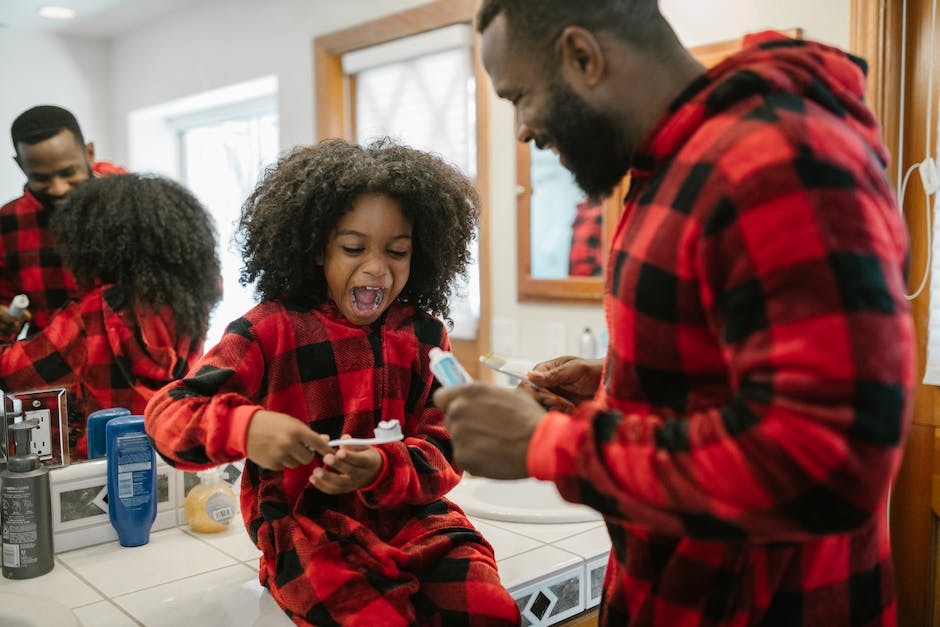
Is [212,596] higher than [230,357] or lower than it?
lower

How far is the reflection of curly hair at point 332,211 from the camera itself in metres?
1.10

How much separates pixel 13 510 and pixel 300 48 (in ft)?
7.02

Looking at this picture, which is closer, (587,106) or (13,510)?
(587,106)

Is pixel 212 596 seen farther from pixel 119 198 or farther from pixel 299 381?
pixel 119 198

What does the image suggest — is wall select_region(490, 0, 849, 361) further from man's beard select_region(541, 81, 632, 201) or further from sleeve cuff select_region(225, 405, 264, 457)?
sleeve cuff select_region(225, 405, 264, 457)

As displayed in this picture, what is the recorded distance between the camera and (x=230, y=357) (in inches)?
39.9

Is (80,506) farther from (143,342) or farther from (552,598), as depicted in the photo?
(552,598)

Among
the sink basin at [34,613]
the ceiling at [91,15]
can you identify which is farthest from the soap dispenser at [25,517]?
the ceiling at [91,15]

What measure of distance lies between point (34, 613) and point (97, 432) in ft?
1.37

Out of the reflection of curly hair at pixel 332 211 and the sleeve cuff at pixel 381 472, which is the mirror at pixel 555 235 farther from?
the sleeve cuff at pixel 381 472

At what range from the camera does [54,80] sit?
2.53 m

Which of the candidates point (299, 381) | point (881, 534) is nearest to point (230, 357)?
point (299, 381)

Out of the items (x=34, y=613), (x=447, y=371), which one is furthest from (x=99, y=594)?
(x=447, y=371)

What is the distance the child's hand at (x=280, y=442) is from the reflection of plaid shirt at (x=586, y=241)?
146 cm
